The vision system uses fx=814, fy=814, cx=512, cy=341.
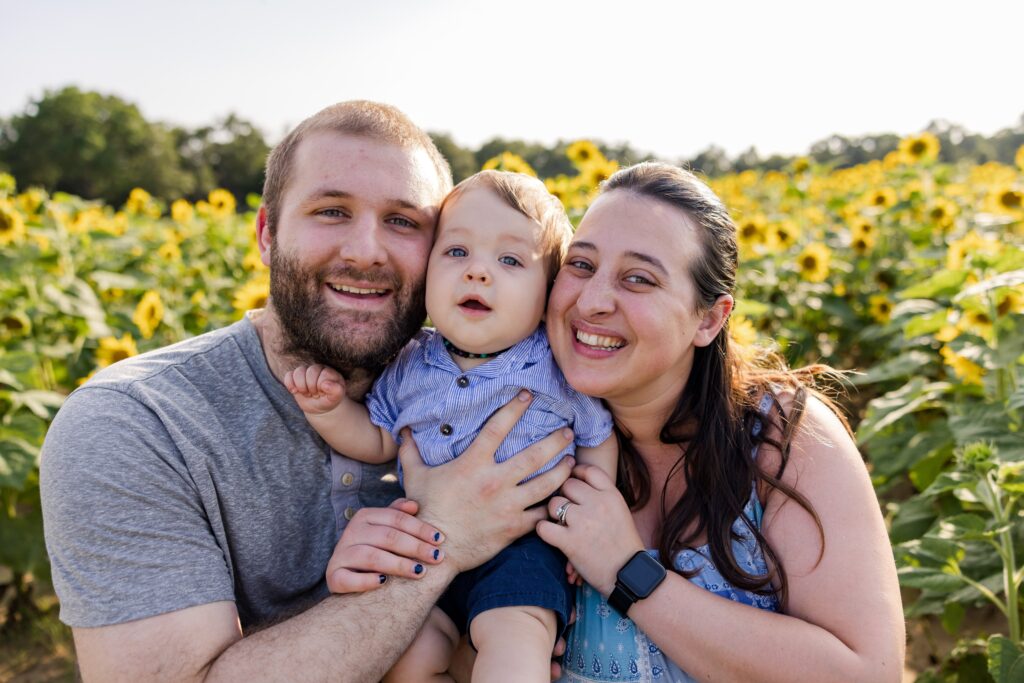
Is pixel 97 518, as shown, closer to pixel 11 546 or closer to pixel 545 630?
pixel 545 630

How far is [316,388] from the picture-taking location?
2.20 m

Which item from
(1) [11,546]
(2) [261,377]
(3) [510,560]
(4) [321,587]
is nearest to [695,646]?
(3) [510,560]

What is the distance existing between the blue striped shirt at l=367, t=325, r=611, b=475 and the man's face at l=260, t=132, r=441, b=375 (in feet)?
0.65

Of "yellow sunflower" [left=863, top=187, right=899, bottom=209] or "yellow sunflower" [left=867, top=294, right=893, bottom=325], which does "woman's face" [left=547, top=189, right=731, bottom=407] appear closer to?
"yellow sunflower" [left=867, top=294, right=893, bottom=325]

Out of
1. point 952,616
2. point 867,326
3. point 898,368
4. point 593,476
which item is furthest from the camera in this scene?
point 867,326

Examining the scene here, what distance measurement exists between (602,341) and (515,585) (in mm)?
650

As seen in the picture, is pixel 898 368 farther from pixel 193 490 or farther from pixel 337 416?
pixel 193 490

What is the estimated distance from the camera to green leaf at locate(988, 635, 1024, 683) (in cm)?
217

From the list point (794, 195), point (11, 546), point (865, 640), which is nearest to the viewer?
point (865, 640)

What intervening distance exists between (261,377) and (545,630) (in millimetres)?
1056

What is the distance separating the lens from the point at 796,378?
2.38 m

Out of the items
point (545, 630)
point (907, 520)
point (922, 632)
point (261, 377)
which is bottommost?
point (922, 632)

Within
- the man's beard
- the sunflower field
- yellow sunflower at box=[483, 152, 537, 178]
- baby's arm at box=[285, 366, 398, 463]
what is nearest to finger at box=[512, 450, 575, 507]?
baby's arm at box=[285, 366, 398, 463]

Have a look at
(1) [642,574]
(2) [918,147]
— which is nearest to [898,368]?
(1) [642,574]
